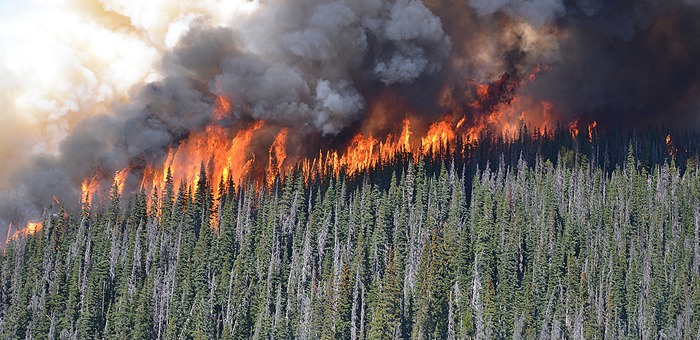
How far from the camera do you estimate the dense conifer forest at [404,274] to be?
158 meters

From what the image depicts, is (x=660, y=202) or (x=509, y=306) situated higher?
(x=660, y=202)

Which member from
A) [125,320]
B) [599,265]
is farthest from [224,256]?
[599,265]

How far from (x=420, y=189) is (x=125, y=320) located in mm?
63958

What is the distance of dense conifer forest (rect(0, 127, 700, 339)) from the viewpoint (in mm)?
158375

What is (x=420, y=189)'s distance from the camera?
19962 cm

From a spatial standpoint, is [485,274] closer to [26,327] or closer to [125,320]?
[125,320]

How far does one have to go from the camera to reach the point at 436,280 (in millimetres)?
159875

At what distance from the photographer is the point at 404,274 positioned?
552 feet

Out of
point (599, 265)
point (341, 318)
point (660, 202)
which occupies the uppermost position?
point (660, 202)

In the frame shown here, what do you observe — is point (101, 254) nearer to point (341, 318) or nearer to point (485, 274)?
point (341, 318)

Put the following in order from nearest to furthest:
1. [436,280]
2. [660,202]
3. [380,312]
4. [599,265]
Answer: [380,312]
[436,280]
[599,265]
[660,202]

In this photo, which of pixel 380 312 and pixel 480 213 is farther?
pixel 480 213

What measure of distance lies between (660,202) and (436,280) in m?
61.0

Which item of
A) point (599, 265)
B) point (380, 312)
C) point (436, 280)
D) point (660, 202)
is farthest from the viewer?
point (660, 202)
